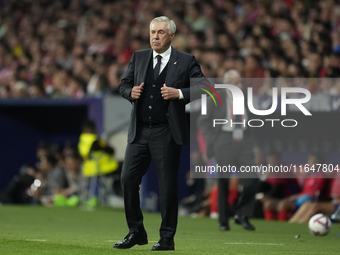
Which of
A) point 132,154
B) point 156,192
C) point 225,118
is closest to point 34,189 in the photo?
point 156,192

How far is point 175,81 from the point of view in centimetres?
609

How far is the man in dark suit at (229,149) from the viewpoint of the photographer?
9359 mm

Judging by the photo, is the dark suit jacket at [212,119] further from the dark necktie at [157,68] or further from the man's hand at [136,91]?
the man's hand at [136,91]

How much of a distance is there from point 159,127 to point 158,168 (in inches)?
15.0

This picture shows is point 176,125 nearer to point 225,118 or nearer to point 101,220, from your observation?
point 225,118

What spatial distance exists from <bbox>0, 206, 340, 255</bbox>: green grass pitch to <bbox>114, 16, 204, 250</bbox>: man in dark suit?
33 cm

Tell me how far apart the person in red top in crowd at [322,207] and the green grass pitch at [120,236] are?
1.31 ft

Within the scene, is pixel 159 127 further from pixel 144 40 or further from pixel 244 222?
pixel 144 40

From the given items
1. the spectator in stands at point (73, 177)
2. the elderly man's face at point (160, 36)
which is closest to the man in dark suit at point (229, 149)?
the elderly man's face at point (160, 36)

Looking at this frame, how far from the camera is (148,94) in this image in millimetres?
6137

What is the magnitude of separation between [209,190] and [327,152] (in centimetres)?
227

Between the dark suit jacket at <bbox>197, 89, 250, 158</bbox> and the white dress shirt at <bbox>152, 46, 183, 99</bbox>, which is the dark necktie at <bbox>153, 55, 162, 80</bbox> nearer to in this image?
the white dress shirt at <bbox>152, 46, 183, 99</bbox>

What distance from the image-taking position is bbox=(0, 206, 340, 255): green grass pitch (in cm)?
624

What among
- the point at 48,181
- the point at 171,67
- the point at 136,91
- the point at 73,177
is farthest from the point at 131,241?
the point at 48,181
